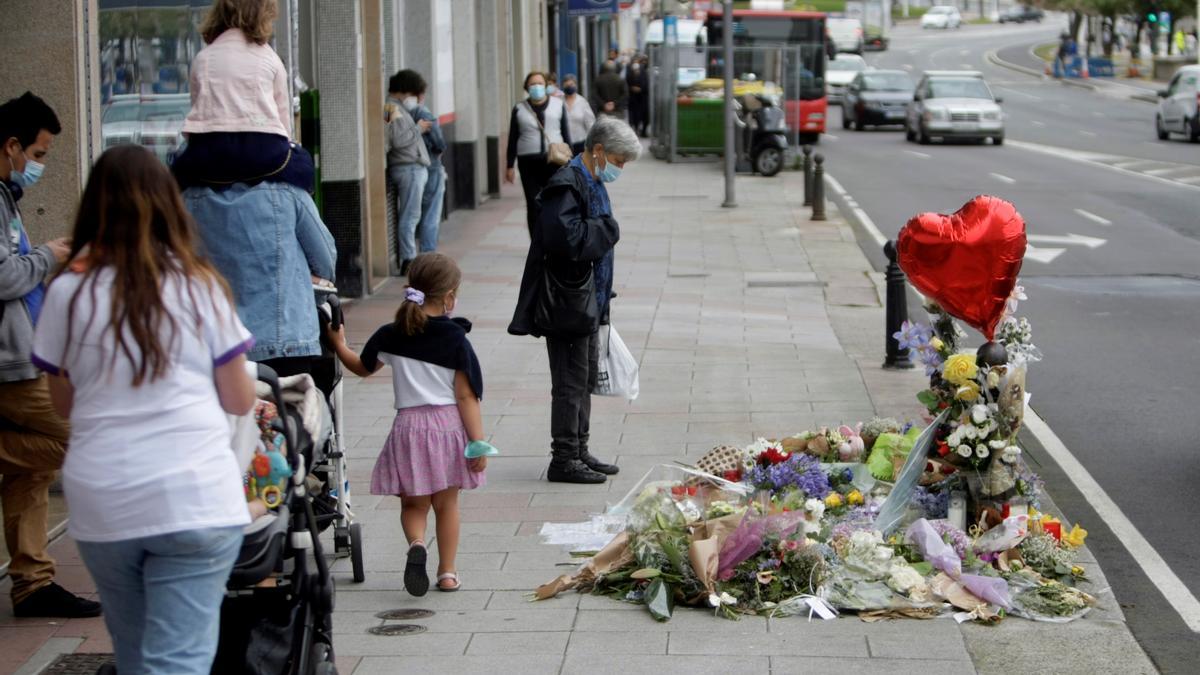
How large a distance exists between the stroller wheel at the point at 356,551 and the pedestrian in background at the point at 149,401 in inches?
105

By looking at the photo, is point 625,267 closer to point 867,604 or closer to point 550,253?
point 550,253

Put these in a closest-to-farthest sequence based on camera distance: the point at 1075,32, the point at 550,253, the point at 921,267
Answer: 1. the point at 921,267
2. the point at 550,253
3. the point at 1075,32

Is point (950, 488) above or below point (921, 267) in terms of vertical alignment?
below

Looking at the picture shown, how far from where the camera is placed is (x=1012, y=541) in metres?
6.71

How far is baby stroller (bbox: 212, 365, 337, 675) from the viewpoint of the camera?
14.6 ft

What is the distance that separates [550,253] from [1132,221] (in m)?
15.7

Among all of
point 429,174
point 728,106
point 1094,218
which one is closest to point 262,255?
point 429,174

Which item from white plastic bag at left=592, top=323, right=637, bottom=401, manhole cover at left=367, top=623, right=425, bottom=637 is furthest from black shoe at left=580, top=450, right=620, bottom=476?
manhole cover at left=367, top=623, right=425, bottom=637

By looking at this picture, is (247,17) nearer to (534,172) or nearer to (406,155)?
(406,155)

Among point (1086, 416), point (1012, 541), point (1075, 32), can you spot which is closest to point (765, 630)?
point (1012, 541)

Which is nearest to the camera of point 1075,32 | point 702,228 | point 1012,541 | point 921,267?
point 1012,541

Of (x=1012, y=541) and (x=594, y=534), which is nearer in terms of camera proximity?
(x=1012, y=541)

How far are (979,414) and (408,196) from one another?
32.6ft

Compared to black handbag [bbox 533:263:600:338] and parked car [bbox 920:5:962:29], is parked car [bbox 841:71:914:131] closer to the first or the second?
Answer: black handbag [bbox 533:263:600:338]
